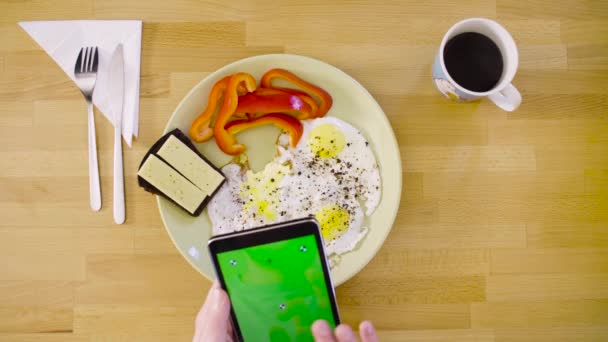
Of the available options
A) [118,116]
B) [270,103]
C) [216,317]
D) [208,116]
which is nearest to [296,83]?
[270,103]

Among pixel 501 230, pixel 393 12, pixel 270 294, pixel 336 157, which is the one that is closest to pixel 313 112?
pixel 336 157

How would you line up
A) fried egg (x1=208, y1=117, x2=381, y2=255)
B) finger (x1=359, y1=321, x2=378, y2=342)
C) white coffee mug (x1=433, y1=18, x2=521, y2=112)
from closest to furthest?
finger (x1=359, y1=321, x2=378, y2=342)
white coffee mug (x1=433, y1=18, x2=521, y2=112)
fried egg (x1=208, y1=117, x2=381, y2=255)

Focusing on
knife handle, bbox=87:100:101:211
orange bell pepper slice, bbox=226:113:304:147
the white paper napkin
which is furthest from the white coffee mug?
knife handle, bbox=87:100:101:211

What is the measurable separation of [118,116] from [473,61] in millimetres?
835

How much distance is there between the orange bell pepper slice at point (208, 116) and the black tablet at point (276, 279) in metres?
0.31

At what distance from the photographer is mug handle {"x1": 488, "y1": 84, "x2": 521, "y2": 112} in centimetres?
105

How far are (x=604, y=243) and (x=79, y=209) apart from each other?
1294 mm

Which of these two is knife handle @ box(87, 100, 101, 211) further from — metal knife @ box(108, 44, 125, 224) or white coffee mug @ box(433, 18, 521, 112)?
white coffee mug @ box(433, 18, 521, 112)

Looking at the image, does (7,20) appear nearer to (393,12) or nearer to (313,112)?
(313,112)

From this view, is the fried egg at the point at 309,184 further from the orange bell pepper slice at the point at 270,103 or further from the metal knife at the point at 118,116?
the metal knife at the point at 118,116

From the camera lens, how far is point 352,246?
1.12 meters

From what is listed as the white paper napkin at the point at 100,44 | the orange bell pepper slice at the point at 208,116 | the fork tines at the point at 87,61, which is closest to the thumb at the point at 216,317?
the orange bell pepper slice at the point at 208,116

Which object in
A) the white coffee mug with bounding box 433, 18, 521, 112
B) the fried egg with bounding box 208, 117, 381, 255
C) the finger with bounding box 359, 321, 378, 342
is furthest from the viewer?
the fried egg with bounding box 208, 117, 381, 255

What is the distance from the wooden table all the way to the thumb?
25 centimetres
